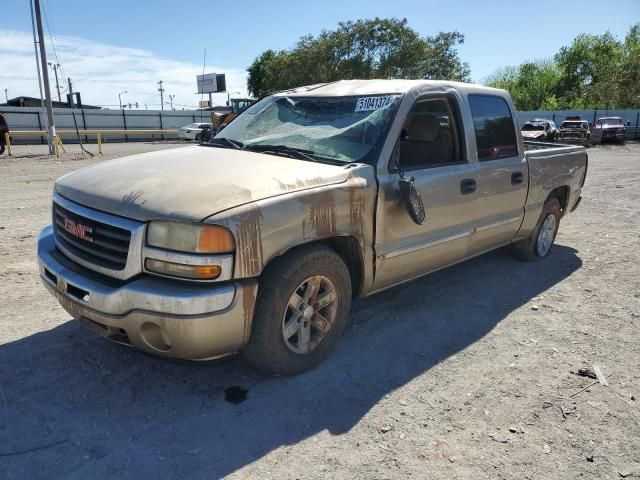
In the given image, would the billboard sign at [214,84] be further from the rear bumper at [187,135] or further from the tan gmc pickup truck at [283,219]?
the tan gmc pickup truck at [283,219]

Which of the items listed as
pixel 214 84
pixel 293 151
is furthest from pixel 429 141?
pixel 214 84

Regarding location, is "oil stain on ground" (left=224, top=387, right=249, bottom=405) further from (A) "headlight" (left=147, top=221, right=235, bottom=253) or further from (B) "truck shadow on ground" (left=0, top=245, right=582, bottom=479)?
(A) "headlight" (left=147, top=221, right=235, bottom=253)

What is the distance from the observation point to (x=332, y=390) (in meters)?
2.97

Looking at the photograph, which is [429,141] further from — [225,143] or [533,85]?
[533,85]

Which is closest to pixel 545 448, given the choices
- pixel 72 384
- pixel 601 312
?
pixel 601 312

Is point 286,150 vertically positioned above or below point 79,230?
above

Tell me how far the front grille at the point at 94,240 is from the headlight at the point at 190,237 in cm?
16

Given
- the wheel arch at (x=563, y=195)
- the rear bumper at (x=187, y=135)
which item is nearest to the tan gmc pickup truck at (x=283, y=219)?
the wheel arch at (x=563, y=195)

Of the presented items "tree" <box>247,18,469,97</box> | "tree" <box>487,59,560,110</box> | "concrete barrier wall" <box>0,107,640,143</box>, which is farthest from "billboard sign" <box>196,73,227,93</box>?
"tree" <box>487,59,560,110</box>

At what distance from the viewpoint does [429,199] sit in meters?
3.63

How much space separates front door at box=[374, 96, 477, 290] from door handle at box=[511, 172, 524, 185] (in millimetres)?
690

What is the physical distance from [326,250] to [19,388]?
199cm

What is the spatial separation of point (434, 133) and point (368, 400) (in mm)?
2357

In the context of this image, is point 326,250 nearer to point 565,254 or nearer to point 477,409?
point 477,409
